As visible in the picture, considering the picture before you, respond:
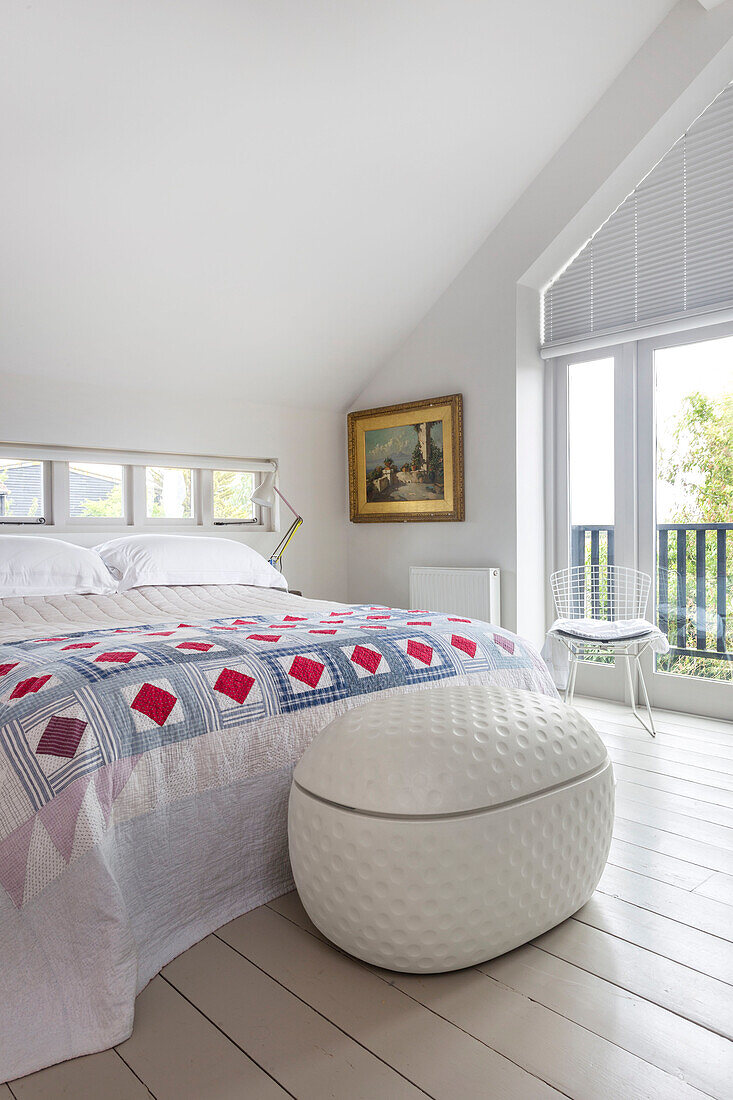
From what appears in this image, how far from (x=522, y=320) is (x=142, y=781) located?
3.31 meters

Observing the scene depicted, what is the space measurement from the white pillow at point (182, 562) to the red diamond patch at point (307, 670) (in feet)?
5.47

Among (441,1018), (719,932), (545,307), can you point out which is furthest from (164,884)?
(545,307)

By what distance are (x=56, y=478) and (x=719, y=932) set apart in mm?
3441

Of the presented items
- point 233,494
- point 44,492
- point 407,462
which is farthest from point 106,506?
point 407,462

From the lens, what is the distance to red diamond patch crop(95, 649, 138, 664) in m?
1.71

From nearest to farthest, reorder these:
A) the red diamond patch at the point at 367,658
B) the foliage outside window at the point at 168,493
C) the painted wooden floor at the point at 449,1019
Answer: the painted wooden floor at the point at 449,1019 → the red diamond patch at the point at 367,658 → the foliage outside window at the point at 168,493

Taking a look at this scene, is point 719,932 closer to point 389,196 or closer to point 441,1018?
point 441,1018

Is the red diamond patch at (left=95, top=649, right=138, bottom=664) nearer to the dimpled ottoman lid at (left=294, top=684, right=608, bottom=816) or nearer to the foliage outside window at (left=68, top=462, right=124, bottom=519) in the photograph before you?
the dimpled ottoman lid at (left=294, top=684, right=608, bottom=816)

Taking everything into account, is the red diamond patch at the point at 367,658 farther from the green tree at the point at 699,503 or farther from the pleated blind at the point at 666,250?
the pleated blind at the point at 666,250

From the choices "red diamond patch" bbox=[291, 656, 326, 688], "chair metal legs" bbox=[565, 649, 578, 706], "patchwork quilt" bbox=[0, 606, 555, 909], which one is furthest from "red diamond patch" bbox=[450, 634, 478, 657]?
"chair metal legs" bbox=[565, 649, 578, 706]

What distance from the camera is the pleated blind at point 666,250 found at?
135 inches

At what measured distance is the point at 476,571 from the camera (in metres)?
4.06

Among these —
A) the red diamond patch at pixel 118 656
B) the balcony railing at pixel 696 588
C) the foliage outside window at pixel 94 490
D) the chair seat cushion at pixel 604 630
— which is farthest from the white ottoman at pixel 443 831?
the foliage outside window at pixel 94 490

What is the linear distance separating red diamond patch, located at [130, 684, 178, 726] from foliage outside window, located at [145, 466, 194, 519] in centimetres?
276
